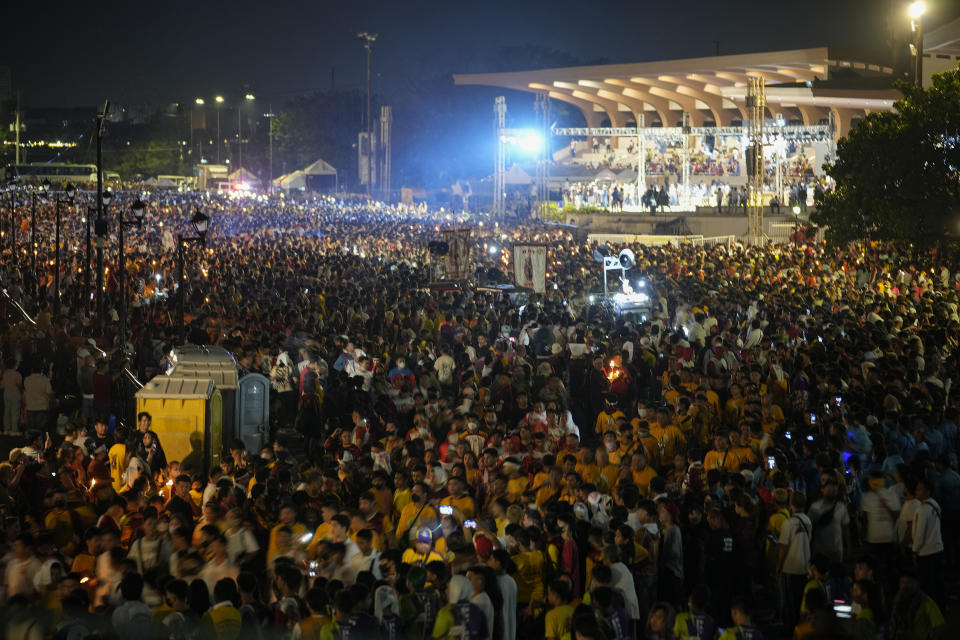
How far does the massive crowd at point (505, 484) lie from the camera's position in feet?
22.0

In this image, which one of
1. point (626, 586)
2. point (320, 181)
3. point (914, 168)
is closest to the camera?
point (626, 586)

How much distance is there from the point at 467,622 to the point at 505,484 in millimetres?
2528

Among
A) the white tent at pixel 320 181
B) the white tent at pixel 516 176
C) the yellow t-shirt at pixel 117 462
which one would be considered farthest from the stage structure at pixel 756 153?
the white tent at pixel 320 181

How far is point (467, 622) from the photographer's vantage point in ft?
21.5

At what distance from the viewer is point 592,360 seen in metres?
16.0

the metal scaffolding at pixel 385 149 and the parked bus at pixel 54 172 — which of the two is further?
the metal scaffolding at pixel 385 149

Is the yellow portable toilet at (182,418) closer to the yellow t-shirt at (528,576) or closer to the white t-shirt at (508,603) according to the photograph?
the yellow t-shirt at (528,576)

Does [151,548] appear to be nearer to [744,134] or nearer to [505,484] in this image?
[505,484]

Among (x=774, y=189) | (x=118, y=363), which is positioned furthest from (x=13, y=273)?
(x=774, y=189)

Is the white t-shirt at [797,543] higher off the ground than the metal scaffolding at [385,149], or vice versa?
the metal scaffolding at [385,149]

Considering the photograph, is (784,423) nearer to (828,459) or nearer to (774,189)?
(828,459)

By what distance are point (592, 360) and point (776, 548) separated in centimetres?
760

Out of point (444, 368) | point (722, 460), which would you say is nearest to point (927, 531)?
point (722, 460)

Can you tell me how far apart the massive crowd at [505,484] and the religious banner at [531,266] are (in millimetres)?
2337
